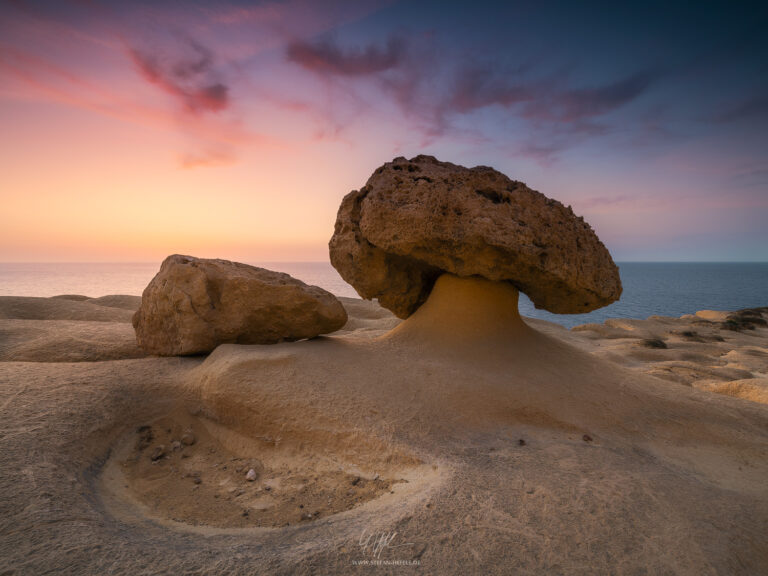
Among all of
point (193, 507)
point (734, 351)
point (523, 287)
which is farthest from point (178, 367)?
point (734, 351)

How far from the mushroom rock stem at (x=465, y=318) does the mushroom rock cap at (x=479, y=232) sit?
264mm

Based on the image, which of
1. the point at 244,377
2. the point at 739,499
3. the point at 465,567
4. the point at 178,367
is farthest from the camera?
the point at 178,367

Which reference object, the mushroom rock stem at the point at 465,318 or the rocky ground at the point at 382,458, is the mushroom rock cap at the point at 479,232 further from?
the rocky ground at the point at 382,458

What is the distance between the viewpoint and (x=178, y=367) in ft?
14.6

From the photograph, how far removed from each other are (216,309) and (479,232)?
3374mm

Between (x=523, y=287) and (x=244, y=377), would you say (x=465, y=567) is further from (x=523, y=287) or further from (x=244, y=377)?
(x=523, y=287)

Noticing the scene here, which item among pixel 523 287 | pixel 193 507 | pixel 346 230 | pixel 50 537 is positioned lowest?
pixel 193 507

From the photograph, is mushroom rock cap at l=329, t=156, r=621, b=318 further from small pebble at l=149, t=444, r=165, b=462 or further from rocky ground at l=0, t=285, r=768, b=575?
small pebble at l=149, t=444, r=165, b=462

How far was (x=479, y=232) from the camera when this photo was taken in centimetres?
459

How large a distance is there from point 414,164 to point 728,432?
4.61 metres

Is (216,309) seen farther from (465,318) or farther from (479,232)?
(479,232)

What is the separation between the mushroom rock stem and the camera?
5.04 metres

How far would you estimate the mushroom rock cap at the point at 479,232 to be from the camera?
469cm

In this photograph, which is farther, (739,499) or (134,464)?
(134,464)
